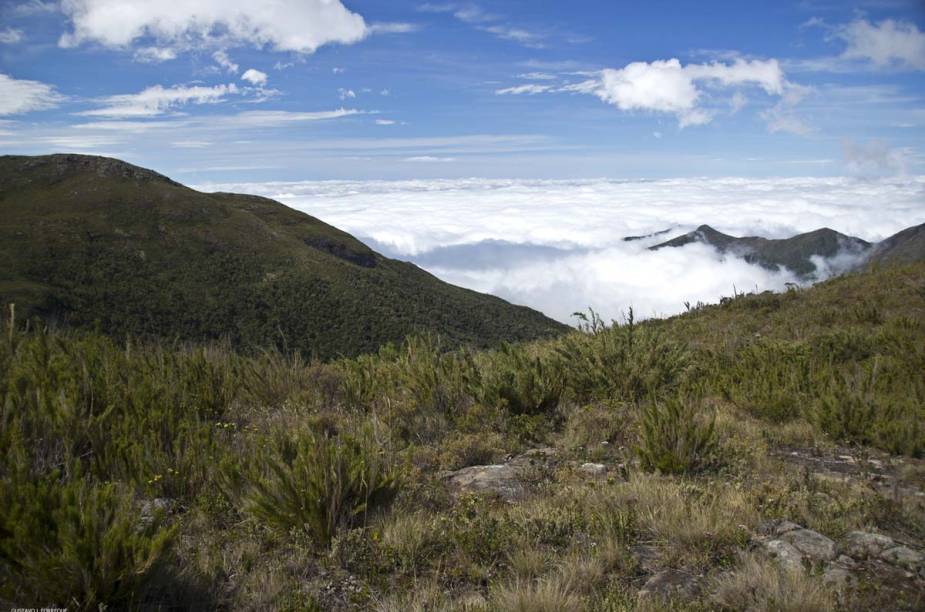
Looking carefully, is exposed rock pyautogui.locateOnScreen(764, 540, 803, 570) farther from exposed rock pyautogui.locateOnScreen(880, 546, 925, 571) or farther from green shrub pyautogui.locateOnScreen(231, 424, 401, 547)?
green shrub pyautogui.locateOnScreen(231, 424, 401, 547)

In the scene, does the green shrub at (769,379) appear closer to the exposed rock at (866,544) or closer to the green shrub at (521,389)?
the green shrub at (521,389)

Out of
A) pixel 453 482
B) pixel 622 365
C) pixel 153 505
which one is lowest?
pixel 453 482

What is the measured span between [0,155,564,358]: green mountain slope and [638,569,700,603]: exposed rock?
50.7 m

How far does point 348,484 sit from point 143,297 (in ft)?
255

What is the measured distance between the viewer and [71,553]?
7.18 ft

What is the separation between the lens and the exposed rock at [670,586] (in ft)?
8.39

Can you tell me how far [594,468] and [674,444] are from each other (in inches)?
23.7

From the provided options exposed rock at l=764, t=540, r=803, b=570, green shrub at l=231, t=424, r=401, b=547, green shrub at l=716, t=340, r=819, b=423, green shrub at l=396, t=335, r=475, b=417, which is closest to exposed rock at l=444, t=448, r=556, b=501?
green shrub at l=231, t=424, r=401, b=547

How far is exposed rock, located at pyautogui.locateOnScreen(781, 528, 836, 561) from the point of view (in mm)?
2807

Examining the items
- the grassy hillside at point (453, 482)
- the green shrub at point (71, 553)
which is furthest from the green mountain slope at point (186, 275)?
the green shrub at point (71, 553)

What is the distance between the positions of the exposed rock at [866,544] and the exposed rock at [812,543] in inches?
3.6

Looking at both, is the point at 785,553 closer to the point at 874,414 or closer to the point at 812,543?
the point at 812,543

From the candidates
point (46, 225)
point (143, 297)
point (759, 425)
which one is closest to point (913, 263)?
point (759, 425)

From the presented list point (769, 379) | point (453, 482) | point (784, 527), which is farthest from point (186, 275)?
point (784, 527)
